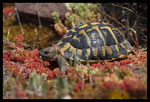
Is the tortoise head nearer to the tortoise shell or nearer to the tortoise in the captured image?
the tortoise

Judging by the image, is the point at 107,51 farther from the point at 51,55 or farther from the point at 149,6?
the point at 149,6

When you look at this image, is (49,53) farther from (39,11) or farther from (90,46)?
(39,11)

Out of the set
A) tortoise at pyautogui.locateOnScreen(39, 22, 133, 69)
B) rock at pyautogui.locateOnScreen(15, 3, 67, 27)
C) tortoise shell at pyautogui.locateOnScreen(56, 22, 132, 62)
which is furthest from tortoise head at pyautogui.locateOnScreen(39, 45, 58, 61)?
rock at pyautogui.locateOnScreen(15, 3, 67, 27)

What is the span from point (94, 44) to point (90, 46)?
13 centimetres

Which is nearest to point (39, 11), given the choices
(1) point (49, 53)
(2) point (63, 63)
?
(1) point (49, 53)

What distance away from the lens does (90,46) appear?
4887mm

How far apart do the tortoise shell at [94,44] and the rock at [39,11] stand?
2855mm

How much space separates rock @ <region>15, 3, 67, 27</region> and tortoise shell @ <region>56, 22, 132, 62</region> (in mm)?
2855

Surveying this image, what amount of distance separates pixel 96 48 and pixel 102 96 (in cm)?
240

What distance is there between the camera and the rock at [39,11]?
7.82 meters

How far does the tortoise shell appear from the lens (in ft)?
15.9

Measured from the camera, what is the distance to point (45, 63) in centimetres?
537

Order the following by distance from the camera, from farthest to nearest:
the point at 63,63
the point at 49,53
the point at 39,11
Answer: the point at 39,11, the point at 49,53, the point at 63,63

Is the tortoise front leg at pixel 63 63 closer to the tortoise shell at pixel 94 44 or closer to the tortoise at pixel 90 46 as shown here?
the tortoise at pixel 90 46
